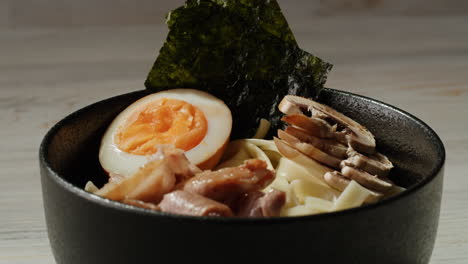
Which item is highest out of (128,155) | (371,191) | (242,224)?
(242,224)

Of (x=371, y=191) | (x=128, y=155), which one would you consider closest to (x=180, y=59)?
(x=128, y=155)

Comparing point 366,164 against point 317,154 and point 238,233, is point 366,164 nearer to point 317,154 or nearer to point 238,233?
point 317,154

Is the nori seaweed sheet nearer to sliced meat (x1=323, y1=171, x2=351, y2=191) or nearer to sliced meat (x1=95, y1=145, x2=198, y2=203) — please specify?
sliced meat (x1=323, y1=171, x2=351, y2=191)

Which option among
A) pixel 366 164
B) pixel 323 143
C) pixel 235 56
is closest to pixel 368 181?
pixel 366 164

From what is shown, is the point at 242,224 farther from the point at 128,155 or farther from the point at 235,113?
the point at 235,113

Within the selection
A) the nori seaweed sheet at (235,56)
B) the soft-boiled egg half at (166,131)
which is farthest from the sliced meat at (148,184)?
the nori seaweed sheet at (235,56)

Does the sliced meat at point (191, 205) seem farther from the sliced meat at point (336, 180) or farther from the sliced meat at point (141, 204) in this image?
the sliced meat at point (336, 180)
